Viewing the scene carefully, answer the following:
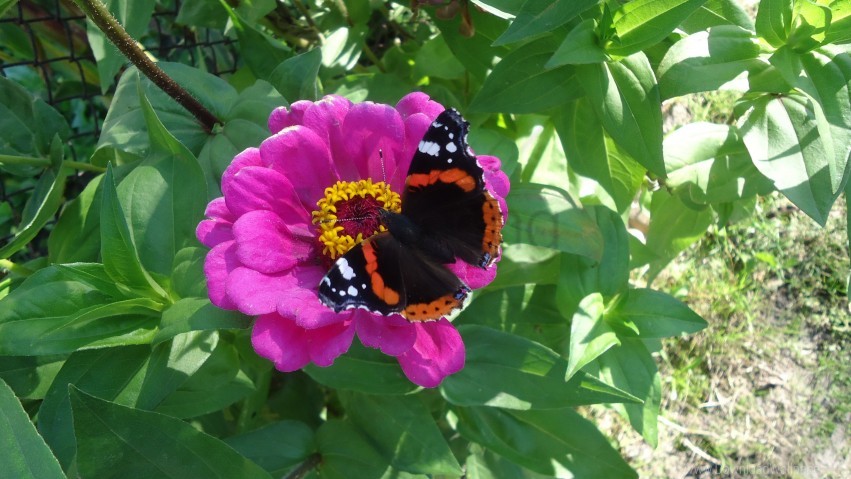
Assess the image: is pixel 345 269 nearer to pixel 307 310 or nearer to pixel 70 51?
pixel 307 310

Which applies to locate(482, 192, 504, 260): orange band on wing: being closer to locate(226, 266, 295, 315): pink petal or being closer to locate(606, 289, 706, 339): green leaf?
locate(226, 266, 295, 315): pink petal

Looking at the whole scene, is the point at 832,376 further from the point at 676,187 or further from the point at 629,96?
the point at 629,96

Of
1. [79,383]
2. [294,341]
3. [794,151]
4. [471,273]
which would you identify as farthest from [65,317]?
[794,151]

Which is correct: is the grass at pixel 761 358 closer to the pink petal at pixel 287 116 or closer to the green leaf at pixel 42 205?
the pink petal at pixel 287 116

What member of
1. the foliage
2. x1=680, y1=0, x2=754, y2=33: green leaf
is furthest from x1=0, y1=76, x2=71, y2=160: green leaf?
x1=680, y1=0, x2=754, y2=33: green leaf

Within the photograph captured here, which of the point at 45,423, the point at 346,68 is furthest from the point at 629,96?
the point at 45,423
